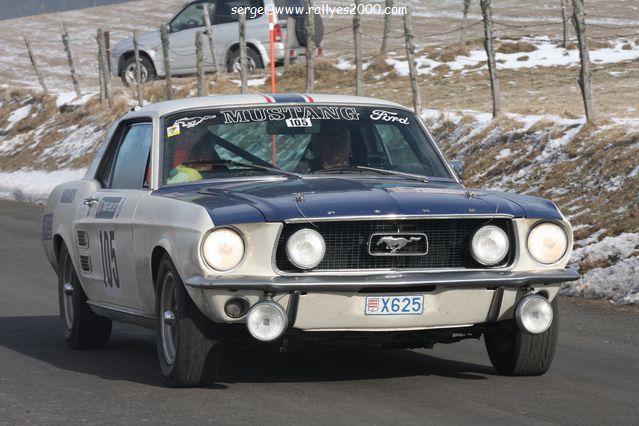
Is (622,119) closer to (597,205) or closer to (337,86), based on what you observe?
(597,205)

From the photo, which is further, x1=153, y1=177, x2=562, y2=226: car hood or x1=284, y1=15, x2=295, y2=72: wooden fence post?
x1=284, y1=15, x2=295, y2=72: wooden fence post

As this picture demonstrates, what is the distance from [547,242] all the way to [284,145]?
1781 mm

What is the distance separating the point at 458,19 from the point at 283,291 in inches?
2201

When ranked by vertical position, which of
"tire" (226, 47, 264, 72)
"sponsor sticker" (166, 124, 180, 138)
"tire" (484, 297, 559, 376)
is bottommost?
"tire" (226, 47, 264, 72)

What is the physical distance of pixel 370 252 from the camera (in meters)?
6.91

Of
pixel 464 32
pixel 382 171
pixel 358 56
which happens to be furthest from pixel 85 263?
pixel 464 32

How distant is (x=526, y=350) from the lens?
7445 mm

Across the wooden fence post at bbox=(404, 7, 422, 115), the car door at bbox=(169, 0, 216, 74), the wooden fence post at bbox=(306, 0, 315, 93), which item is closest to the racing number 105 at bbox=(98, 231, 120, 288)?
the wooden fence post at bbox=(404, 7, 422, 115)

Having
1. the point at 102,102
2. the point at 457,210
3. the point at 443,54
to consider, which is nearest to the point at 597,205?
the point at 457,210

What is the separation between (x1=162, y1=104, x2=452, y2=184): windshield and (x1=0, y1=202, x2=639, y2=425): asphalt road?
3.53 feet

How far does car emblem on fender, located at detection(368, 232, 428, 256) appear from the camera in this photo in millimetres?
6914

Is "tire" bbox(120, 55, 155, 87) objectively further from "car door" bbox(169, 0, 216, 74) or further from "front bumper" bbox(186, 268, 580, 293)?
"front bumper" bbox(186, 268, 580, 293)

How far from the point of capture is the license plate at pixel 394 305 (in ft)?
22.4

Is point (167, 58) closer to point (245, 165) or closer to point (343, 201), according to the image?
point (245, 165)
